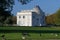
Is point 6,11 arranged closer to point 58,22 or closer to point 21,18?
point 58,22

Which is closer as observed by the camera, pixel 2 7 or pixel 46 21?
pixel 2 7

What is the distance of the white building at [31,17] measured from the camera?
435ft

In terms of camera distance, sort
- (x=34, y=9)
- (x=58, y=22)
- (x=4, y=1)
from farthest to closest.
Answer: (x=34, y=9) < (x=58, y=22) < (x=4, y=1)

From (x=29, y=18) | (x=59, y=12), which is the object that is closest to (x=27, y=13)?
(x=29, y=18)

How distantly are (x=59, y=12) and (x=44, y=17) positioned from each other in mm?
31912

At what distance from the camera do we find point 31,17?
13400 cm

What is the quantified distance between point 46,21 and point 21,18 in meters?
13.2

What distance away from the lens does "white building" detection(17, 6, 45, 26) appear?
132625 mm

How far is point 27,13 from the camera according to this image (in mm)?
136500

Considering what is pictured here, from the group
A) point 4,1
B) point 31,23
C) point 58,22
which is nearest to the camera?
point 4,1

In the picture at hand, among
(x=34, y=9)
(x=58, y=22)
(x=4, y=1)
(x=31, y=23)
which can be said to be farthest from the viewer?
(x=34, y=9)

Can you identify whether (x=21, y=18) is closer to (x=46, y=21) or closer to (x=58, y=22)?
(x=46, y=21)

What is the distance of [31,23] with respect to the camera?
12838 centimetres

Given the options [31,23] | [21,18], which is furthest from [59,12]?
[21,18]
